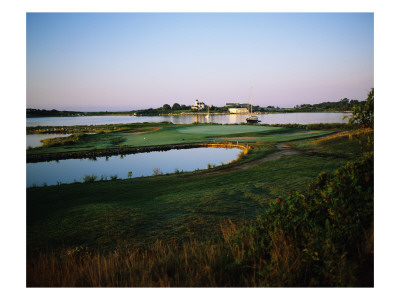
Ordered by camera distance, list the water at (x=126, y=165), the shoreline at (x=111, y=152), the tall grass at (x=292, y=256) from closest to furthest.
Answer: the tall grass at (x=292, y=256)
the water at (x=126, y=165)
the shoreline at (x=111, y=152)

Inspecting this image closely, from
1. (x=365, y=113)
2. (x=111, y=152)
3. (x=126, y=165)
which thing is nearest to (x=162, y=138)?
(x=111, y=152)

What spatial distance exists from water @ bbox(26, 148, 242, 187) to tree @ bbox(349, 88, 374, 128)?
16.1 m

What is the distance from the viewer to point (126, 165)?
2323 cm

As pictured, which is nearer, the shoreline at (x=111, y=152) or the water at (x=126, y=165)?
the water at (x=126, y=165)

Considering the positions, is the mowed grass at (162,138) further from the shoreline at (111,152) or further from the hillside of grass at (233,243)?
the hillside of grass at (233,243)

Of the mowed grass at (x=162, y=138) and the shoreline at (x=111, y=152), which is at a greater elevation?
the mowed grass at (x=162, y=138)

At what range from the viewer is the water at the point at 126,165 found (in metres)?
19.8

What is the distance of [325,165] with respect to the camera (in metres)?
14.7

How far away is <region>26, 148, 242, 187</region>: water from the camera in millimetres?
19781

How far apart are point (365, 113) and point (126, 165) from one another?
70.7ft

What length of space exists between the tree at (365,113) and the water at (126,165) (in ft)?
52.7

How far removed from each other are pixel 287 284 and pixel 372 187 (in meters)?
1.89

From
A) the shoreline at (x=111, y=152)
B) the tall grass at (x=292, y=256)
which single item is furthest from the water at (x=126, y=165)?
the tall grass at (x=292, y=256)
